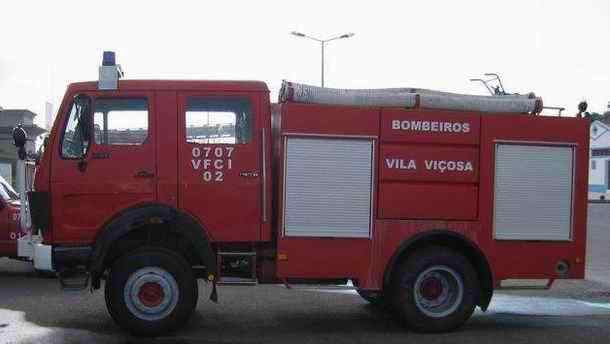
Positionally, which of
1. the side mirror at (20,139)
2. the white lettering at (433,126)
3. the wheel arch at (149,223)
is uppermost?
the white lettering at (433,126)

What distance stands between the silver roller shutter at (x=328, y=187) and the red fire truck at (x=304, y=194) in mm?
15

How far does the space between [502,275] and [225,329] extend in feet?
10.2

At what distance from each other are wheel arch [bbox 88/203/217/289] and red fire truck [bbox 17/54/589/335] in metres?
0.01

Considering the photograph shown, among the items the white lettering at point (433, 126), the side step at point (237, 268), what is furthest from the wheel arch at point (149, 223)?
the white lettering at point (433, 126)

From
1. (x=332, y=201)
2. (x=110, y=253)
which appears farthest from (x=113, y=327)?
(x=332, y=201)

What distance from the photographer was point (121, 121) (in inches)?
298

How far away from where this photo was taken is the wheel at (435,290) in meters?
7.81

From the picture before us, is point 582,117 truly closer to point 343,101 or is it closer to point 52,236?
point 343,101

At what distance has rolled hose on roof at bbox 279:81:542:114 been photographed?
305 inches

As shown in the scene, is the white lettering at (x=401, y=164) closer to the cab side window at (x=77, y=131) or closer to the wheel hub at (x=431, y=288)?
the wheel hub at (x=431, y=288)

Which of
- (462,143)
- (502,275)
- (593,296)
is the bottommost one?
(593,296)

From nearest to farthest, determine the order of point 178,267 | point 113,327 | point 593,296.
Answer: point 178,267 < point 113,327 < point 593,296

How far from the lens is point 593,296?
10.9 m

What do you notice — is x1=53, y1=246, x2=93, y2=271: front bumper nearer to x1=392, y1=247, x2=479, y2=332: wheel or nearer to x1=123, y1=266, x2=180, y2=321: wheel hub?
x1=123, y1=266, x2=180, y2=321: wheel hub
